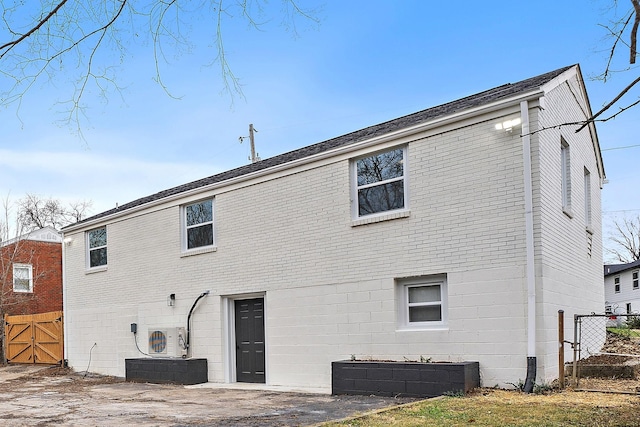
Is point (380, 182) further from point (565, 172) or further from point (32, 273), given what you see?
point (32, 273)

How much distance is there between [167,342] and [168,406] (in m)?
5.66

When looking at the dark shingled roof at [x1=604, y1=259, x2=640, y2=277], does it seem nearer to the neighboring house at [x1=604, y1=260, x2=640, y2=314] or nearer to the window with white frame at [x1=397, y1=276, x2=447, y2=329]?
the neighboring house at [x1=604, y1=260, x2=640, y2=314]

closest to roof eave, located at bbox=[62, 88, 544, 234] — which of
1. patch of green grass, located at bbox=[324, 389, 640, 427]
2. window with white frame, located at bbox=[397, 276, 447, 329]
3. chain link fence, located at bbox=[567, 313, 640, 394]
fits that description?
window with white frame, located at bbox=[397, 276, 447, 329]

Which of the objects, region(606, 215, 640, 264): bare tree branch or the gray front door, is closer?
the gray front door

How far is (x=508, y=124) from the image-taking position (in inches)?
424

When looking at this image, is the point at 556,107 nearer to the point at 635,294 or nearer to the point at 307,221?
the point at 307,221

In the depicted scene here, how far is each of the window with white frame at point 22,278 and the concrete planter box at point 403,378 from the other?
2119cm

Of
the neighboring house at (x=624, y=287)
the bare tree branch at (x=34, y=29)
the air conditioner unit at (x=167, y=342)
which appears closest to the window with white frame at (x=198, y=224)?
the air conditioner unit at (x=167, y=342)

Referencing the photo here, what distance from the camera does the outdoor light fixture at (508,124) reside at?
35.1 ft

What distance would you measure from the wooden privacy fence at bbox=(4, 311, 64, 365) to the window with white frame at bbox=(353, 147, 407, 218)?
12.5 m

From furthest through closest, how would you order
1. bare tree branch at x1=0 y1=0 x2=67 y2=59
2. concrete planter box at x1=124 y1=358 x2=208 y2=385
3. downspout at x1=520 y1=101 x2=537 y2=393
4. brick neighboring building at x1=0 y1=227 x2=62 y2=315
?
1. brick neighboring building at x1=0 y1=227 x2=62 y2=315
2. concrete planter box at x1=124 y1=358 x2=208 y2=385
3. downspout at x1=520 y1=101 x2=537 y2=393
4. bare tree branch at x1=0 y1=0 x2=67 y2=59

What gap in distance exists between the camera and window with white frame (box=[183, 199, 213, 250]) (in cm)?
1596

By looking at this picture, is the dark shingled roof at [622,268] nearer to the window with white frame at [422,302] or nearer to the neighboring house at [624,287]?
the neighboring house at [624,287]

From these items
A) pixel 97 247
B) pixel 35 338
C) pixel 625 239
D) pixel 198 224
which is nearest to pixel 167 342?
pixel 198 224
